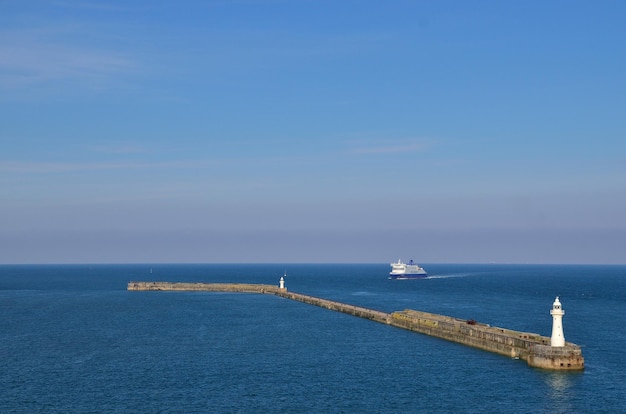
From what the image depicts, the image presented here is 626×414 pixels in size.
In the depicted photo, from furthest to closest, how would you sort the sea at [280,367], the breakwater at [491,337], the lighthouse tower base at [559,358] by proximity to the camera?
the breakwater at [491,337] < the lighthouse tower base at [559,358] < the sea at [280,367]

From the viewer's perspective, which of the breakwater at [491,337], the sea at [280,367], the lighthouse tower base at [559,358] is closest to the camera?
the sea at [280,367]

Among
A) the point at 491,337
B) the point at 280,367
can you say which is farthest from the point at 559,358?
the point at 280,367

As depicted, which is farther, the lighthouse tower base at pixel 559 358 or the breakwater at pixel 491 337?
the breakwater at pixel 491 337

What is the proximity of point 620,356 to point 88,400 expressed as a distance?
45680mm

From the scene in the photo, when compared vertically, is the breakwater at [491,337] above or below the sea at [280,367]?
above

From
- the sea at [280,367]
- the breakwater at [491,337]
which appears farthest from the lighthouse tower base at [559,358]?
the sea at [280,367]

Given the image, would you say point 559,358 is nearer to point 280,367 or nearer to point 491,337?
point 491,337

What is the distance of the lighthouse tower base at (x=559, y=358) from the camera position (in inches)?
2184

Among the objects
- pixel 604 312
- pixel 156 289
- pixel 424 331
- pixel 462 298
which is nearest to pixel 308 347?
pixel 424 331

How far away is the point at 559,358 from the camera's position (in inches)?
2184

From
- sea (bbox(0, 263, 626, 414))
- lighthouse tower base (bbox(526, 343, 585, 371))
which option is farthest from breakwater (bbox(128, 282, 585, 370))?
sea (bbox(0, 263, 626, 414))

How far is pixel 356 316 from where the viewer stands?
3959 inches

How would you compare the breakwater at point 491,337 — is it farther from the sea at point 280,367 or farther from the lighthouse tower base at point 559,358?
the sea at point 280,367

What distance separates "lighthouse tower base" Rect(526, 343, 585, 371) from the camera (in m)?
55.5
